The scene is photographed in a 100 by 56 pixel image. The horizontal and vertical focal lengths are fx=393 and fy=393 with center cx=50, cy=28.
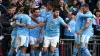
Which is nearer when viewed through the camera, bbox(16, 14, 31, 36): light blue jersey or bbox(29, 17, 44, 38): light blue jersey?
bbox(16, 14, 31, 36): light blue jersey

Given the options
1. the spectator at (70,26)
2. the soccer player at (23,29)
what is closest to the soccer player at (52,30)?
the soccer player at (23,29)

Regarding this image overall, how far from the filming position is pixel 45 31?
46.9 ft

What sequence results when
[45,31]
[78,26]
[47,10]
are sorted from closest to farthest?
1. [45,31]
2. [78,26]
3. [47,10]

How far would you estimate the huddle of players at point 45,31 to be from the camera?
46.1ft

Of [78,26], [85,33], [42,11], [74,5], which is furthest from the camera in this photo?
[74,5]

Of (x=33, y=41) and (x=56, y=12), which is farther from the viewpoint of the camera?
(x=33, y=41)

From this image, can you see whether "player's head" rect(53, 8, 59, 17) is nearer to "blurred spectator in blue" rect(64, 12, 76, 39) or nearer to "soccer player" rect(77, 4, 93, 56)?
"soccer player" rect(77, 4, 93, 56)

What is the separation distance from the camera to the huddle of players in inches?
553

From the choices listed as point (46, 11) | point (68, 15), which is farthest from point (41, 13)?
point (68, 15)

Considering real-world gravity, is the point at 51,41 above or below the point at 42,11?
below

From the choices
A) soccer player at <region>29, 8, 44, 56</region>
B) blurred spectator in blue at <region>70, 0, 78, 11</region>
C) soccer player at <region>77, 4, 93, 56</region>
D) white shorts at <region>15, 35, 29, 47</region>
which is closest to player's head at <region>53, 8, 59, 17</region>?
soccer player at <region>29, 8, 44, 56</region>

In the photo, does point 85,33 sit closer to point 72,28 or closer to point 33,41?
point 72,28

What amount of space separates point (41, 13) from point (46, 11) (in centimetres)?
26

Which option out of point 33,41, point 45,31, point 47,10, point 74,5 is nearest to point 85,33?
point 45,31
